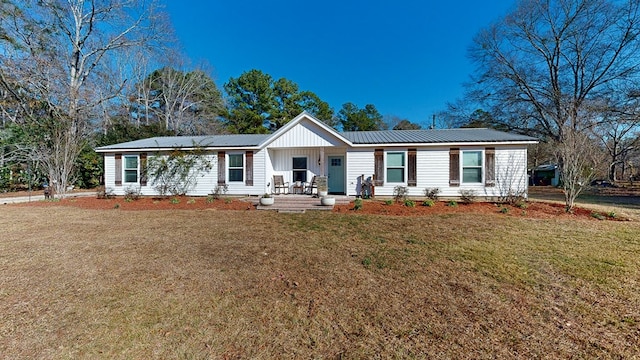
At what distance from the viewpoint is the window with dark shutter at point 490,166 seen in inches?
443

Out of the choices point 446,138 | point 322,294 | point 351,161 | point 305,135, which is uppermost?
point 305,135

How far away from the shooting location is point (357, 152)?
1201 centimetres

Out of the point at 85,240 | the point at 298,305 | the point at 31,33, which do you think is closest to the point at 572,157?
the point at 298,305

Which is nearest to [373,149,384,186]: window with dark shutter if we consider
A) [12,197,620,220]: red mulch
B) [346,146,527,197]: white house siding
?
[346,146,527,197]: white house siding

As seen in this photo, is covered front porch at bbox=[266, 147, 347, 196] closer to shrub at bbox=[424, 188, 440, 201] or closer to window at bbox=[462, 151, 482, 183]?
shrub at bbox=[424, 188, 440, 201]

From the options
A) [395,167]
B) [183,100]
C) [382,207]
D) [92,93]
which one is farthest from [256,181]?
[183,100]

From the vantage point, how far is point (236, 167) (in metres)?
12.8

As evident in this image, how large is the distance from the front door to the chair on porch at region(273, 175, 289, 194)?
2.34 m

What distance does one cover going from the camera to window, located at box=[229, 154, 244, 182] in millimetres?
12766

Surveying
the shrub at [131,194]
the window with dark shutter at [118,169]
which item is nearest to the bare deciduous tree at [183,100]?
the window with dark shutter at [118,169]

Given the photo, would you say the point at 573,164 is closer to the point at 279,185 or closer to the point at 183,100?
the point at 279,185

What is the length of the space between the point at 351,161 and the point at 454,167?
4.58 m

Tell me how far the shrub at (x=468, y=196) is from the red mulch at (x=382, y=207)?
408 mm

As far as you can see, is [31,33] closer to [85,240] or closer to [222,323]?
[85,240]
